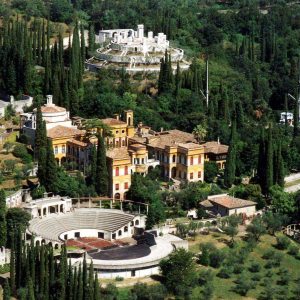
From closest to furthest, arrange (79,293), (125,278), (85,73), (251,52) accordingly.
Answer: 1. (79,293)
2. (125,278)
3. (85,73)
4. (251,52)

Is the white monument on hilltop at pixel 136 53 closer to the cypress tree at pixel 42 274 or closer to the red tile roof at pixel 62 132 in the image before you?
the red tile roof at pixel 62 132

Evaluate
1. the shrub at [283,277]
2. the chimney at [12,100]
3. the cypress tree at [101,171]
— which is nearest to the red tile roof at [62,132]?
the cypress tree at [101,171]

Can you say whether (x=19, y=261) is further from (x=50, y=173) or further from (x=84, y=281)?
(x=50, y=173)

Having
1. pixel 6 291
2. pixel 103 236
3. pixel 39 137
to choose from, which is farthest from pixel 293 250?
pixel 39 137

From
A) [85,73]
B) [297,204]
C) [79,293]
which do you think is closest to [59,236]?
[79,293]

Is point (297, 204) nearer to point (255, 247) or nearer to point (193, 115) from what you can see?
point (255, 247)

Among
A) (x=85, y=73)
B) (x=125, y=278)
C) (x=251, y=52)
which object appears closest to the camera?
(x=125, y=278)

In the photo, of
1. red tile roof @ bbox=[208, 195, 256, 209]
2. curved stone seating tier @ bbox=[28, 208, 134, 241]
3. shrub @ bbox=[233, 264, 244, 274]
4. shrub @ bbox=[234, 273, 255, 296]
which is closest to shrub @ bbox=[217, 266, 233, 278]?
shrub @ bbox=[233, 264, 244, 274]
